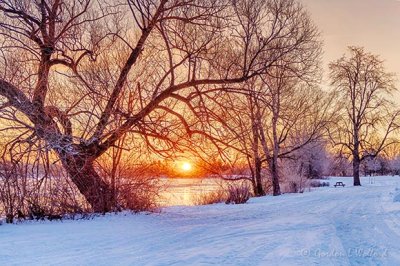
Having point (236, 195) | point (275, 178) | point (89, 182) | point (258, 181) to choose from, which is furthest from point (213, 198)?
point (89, 182)

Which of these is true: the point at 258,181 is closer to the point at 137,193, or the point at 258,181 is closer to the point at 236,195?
the point at 236,195

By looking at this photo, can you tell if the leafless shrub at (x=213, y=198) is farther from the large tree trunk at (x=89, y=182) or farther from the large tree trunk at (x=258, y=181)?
the large tree trunk at (x=89, y=182)

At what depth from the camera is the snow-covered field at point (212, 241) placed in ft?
22.2

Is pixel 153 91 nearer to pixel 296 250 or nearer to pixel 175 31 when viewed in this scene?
pixel 175 31

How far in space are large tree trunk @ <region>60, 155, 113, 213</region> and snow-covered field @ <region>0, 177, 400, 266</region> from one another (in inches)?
54.6

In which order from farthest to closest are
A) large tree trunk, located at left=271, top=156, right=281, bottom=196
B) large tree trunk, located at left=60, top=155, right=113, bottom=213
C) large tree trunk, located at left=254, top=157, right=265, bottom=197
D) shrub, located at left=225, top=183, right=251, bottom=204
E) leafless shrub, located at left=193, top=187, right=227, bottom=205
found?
large tree trunk, located at left=271, top=156, right=281, bottom=196 → large tree trunk, located at left=254, top=157, right=265, bottom=197 → leafless shrub, located at left=193, top=187, right=227, bottom=205 → shrub, located at left=225, top=183, right=251, bottom=204 → large tree trunk, located at left=60, top=155, right=113, bottom=213

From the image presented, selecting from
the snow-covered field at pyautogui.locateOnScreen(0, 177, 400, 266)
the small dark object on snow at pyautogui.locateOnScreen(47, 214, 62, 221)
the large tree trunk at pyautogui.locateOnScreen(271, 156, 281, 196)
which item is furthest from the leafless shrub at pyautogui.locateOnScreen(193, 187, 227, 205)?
the small dark object on snow at pyautogui.locateOnScreen(47, 214, 62, 221)

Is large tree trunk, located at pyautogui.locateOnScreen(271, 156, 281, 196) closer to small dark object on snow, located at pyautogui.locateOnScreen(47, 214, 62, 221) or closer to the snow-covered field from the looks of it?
the snow-covered field

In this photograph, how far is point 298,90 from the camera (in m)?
29.9

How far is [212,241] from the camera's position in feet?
27.3

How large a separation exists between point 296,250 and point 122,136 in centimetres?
771

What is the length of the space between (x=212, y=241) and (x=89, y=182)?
618 cm

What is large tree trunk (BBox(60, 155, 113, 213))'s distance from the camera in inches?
500

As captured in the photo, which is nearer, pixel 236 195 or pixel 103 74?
pixel 103 74
